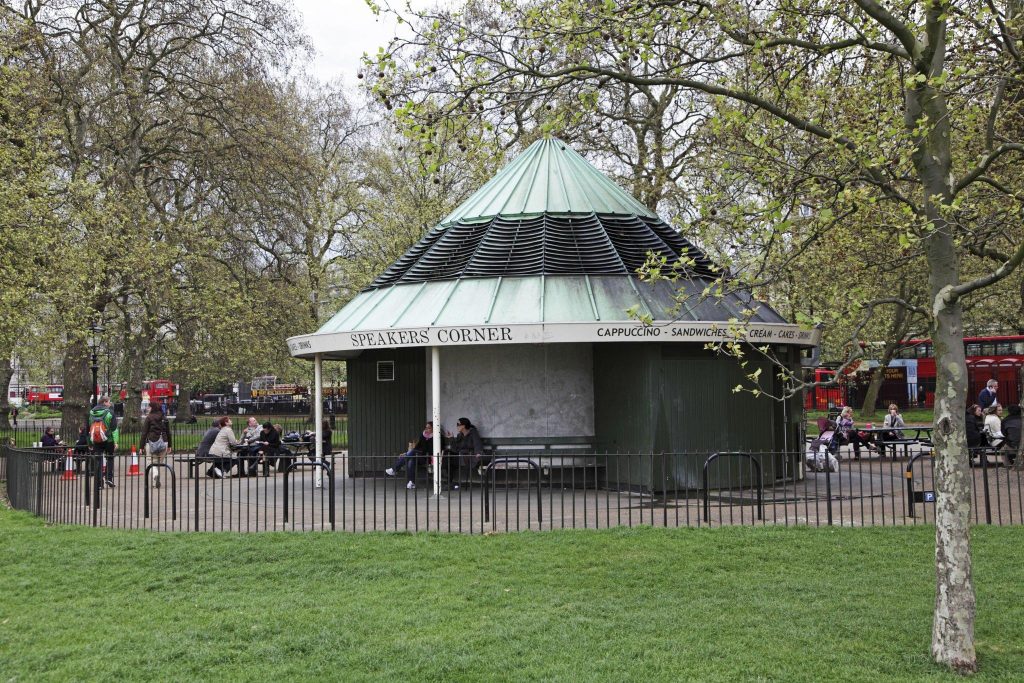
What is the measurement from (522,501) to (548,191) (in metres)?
6.67

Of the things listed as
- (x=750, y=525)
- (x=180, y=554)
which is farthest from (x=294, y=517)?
(x=750, y=525)

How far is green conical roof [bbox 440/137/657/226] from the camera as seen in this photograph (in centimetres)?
1962

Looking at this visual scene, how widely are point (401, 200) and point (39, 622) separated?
29804mm

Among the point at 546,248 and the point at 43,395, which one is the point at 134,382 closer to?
the point at 546,248

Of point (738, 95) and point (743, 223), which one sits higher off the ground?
point (738, 95)

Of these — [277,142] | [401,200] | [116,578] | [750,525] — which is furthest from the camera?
[401,200]

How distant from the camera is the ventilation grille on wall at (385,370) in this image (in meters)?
20.6

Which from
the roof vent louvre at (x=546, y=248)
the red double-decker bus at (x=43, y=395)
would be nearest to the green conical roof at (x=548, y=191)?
the roof vent louvre at (x=546, y=248)

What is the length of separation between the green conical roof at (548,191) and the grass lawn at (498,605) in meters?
8.95

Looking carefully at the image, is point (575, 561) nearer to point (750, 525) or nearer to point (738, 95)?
point (750, 525)

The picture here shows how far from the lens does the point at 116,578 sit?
34.2 ft

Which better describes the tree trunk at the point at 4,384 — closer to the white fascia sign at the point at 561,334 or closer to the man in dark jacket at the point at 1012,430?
the white fascia sign at the point at 561,334

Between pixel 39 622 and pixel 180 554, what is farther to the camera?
pixel 180 554

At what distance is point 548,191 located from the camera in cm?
2003
